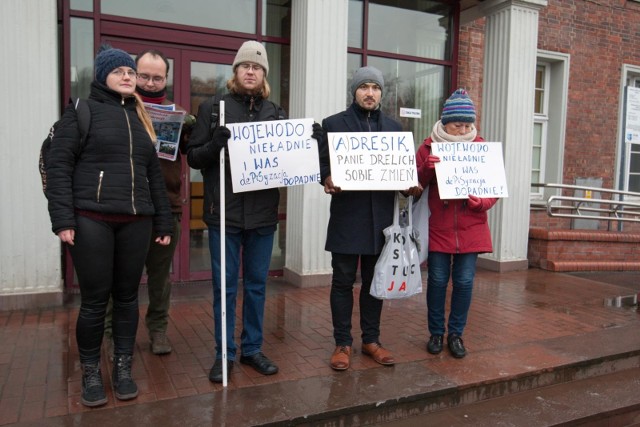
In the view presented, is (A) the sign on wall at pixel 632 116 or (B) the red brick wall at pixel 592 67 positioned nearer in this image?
(A) the sign on wall at pixel 632 116

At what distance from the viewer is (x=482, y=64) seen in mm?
8523

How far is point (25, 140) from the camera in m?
4.94

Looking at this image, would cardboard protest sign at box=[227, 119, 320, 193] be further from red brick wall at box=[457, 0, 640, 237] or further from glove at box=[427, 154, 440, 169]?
red brick wall at box=[457, 0, 640, 237]

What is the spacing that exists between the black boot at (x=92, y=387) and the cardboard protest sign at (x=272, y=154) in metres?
1.37

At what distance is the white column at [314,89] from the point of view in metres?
6.04

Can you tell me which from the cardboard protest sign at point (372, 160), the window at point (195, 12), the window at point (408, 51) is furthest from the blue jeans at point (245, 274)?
the window at point (408, 51)

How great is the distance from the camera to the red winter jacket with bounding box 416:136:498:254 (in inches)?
160

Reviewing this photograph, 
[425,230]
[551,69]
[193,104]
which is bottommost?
[425,230]

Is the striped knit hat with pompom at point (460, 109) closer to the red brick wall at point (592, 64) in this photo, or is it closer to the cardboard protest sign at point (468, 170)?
the cardboard protest sign at point (468, 170)

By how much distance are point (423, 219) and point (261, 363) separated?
1.62 m

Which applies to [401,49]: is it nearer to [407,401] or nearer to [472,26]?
[472,26]

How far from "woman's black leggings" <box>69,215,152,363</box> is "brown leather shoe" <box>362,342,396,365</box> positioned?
170 cm

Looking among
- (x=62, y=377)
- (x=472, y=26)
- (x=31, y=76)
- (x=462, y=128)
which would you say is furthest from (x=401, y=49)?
(x=62, y=377)

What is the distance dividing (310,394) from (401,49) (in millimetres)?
5373
